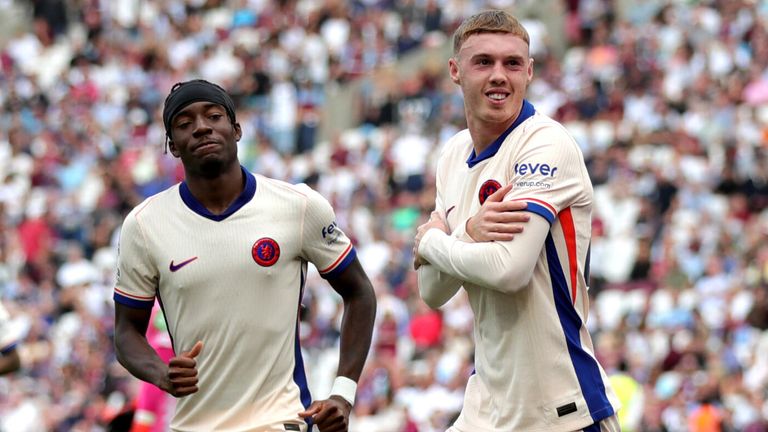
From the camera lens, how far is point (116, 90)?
97.0ft

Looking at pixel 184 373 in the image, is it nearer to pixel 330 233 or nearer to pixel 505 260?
pixel 330 233

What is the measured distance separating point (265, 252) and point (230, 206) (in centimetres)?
28

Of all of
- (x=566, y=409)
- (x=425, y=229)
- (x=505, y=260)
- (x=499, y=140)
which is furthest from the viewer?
(x=425, y=229)

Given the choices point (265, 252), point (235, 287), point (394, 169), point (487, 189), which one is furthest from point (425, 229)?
point (394, 169)

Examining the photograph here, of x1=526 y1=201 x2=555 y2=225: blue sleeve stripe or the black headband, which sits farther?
the black headband

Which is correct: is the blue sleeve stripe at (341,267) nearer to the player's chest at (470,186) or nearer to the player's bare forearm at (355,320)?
the player's bare forearm at (355,320)

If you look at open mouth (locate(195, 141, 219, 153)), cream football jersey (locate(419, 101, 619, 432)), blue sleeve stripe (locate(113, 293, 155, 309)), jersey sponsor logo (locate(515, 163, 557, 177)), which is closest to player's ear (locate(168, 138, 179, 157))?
open mouth (locate(195, 141, 219, 153))

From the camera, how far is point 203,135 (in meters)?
7.55

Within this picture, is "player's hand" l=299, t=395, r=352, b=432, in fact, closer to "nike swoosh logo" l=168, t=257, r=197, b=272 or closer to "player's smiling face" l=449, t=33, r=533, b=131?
"nike swoosh logo" l=168, t=257, r=197, b=272

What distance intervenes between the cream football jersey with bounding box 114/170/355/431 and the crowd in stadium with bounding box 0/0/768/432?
6135 mm

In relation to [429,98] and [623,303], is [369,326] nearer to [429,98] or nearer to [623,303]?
[623,303]

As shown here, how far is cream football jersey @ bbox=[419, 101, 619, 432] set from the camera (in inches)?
277

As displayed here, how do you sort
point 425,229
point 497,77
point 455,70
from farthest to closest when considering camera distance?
1. point 455,70
2. point 425,229
3. point 497,77

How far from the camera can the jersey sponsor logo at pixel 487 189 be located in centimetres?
732
